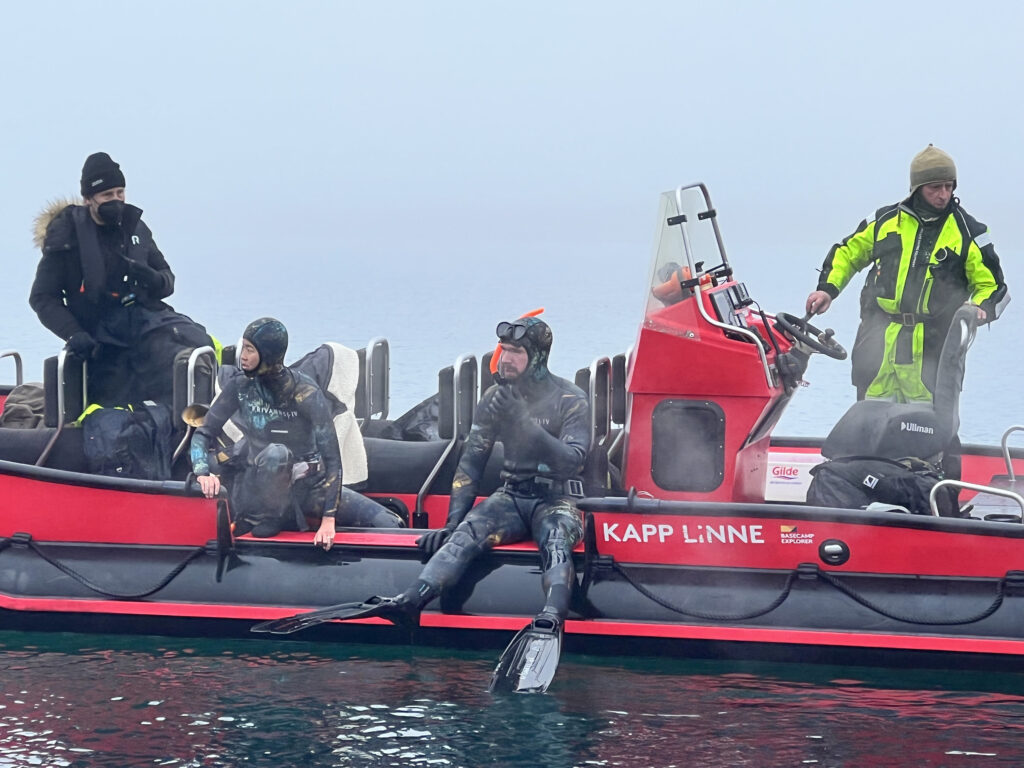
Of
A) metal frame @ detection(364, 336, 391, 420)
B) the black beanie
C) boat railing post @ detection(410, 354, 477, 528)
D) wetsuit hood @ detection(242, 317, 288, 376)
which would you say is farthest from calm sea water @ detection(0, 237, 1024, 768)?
the black beanie

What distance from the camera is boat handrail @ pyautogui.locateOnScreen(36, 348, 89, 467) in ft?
26.3

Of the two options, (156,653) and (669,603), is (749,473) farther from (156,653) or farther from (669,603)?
(156,653)

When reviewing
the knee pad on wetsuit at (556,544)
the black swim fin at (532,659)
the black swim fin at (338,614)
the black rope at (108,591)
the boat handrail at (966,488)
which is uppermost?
the boat handrail at (966,488)

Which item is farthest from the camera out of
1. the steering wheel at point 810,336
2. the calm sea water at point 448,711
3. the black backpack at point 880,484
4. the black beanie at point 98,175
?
the black beanie at point 98,175

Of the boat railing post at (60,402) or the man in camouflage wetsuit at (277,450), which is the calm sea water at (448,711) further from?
the boat railing post at (60,402)

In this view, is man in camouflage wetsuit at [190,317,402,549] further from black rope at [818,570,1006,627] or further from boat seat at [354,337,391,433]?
black rope at [818,570,1006,627]

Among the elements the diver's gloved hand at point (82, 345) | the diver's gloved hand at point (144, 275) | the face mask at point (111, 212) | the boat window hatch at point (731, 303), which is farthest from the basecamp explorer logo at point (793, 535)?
the face mask at point (111, 212)

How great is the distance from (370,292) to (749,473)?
46393mm

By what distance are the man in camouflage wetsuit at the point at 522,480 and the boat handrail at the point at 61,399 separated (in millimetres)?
2222

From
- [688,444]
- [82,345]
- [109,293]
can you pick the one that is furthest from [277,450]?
[688,444]

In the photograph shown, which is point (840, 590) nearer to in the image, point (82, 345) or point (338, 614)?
point (338, 614)

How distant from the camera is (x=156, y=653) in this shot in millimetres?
7371

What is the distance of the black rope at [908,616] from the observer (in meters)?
6.83

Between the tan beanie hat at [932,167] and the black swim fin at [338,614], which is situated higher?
the tan beanie hat at [932,167]
